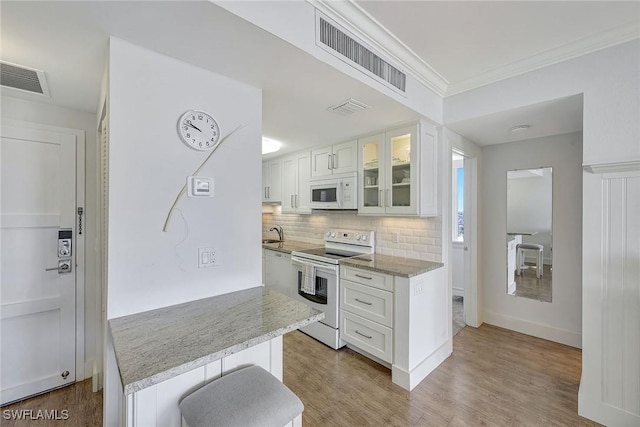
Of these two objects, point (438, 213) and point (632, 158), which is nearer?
point (632, 158)

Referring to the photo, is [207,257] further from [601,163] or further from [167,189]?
[601,163]

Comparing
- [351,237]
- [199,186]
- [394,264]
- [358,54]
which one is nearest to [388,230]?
[351,237]

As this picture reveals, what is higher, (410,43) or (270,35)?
(410,43)

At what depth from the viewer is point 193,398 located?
115 cm

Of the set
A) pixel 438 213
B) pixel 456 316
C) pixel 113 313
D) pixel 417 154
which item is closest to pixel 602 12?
pixel 417 154

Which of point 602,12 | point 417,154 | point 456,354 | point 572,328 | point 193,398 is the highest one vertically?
point 602,12

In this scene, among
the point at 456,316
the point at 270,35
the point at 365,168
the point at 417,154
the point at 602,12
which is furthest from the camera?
the point at 456,316

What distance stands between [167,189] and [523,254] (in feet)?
12.5

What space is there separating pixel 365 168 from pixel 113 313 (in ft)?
8.30

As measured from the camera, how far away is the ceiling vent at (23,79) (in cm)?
156

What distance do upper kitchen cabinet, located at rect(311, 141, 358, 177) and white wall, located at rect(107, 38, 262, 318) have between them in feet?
5.19

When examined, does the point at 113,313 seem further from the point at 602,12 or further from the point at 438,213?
the point at 602,12

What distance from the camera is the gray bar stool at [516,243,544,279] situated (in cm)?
312

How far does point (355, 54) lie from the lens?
5.41ft
